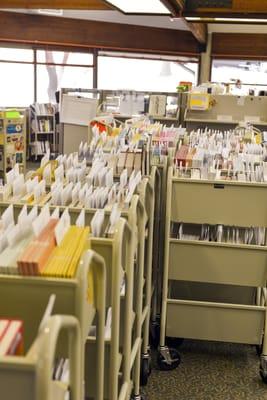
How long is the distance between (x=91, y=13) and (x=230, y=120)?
612 centimetres

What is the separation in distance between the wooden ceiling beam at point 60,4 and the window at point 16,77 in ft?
11.9

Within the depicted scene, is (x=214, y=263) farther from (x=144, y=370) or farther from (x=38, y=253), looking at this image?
(x=38, y=253)

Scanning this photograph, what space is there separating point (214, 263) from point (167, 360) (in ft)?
2.14

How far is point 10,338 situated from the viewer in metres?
1.17

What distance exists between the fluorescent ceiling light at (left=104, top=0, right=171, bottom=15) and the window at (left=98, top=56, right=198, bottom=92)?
806cm

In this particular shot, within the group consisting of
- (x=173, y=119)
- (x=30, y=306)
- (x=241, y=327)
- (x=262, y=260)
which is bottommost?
(x=241, y=327)

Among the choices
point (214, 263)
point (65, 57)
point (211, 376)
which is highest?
point (65, 57)

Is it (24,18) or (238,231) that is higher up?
(24,18)

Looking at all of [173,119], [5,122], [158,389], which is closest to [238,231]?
[158,389]

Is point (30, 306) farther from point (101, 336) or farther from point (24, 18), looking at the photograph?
point (24, 18)

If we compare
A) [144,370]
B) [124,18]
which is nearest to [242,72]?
[124,18]

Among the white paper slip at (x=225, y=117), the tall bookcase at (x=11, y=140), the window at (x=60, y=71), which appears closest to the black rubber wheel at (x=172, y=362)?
the white paper slip at (x=225, y=117)

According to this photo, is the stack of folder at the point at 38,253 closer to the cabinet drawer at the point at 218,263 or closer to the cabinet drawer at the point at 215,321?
the cabinet drawer at the point at 218,263

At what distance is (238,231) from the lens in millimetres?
3139
